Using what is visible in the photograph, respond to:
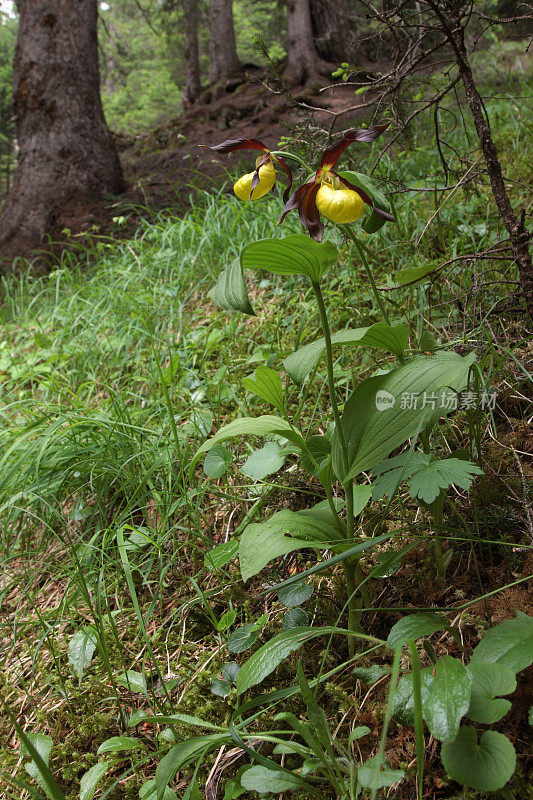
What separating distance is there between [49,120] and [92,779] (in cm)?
521

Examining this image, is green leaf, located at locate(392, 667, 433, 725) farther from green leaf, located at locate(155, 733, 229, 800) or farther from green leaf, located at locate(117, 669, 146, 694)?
green leaf, located at locate(117, 669, 146, 694)

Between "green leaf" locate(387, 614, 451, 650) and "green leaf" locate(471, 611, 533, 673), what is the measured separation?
7 cm

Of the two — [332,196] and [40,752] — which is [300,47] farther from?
[40,752]

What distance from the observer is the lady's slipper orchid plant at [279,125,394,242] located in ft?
3.05

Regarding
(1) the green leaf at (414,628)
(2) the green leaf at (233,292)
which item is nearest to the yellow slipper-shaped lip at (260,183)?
(2) the green leaf at (233,292)

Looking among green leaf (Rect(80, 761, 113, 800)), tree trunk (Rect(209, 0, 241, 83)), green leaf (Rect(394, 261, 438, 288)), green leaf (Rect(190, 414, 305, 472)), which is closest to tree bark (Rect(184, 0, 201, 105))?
tree trunk (Rect(209, 0, 241, 83))

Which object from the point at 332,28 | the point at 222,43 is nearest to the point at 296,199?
the point at 332,28

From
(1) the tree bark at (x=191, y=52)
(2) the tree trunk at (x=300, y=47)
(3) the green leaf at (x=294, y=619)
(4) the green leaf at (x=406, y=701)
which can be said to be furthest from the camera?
(1) the tree bark at (x=191, y=52)

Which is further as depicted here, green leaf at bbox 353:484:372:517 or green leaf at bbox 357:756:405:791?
green leaf at bbox 353:484:372:517

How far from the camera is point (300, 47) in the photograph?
6434mm

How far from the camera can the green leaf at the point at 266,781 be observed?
2.72 feet

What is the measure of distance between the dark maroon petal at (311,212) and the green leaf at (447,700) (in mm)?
817

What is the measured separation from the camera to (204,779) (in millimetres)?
1006

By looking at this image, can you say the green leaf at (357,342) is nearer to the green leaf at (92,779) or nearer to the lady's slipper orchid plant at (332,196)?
the lady's slipper orchid plant at (332,196)
